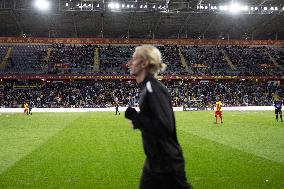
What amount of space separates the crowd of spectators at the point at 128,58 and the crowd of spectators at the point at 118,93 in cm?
212

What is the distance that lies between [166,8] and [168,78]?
10312 mm

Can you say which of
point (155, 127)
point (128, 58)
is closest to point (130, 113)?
point (155, 127)

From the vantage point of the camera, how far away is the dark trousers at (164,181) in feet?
12.6

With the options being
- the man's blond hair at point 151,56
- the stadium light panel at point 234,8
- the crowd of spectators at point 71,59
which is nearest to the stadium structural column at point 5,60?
the crowd of spectators at point 71,59

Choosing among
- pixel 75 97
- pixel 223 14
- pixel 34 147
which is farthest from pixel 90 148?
pixel 223 14

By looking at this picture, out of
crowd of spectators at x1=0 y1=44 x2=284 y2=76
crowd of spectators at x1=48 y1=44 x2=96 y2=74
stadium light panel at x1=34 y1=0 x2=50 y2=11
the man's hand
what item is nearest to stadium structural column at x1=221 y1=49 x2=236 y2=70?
crowd of spectators at x1=0 y1=44 x2=284 y2=76

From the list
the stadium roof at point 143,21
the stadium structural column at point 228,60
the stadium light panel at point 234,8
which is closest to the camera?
the stadium light panel at point 234,8

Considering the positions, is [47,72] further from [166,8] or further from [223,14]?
[223,14]

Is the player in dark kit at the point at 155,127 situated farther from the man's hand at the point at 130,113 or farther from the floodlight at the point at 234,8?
the floodlight at the point at 234,8

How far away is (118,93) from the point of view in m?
55.6

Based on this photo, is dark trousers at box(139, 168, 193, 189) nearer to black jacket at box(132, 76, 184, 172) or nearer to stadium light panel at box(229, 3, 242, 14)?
black jacket at box(132, 76, 184, 172)

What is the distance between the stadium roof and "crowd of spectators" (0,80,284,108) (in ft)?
28.7

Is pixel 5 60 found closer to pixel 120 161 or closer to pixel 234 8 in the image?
pixel 234 8

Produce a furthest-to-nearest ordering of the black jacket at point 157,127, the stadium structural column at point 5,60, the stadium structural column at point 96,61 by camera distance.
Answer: the stadium structural column at point 96,61 < the stadium structural column at point 5,60 < the black jacket at point 157,127
